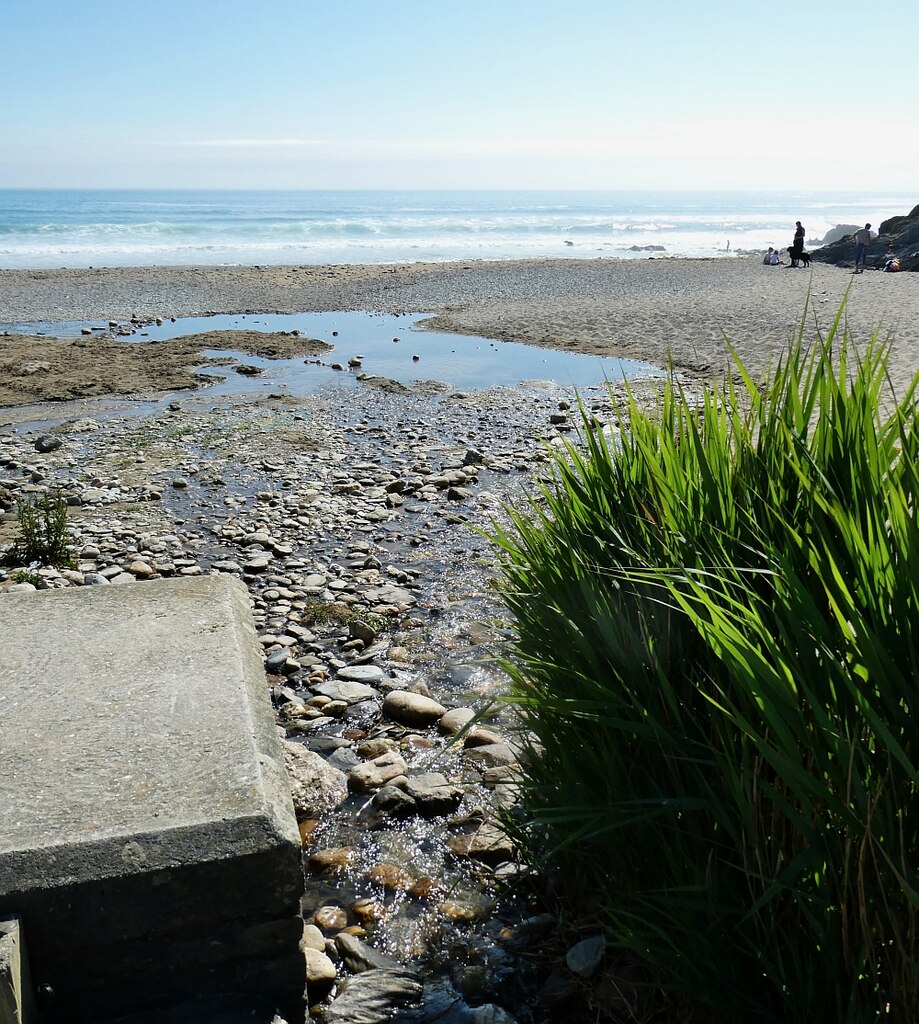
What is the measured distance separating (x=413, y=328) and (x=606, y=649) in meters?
17.2

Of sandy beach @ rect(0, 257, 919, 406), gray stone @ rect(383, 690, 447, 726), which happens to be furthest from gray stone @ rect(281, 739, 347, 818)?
sandy beach @ rect(0, 257, 919, 406)

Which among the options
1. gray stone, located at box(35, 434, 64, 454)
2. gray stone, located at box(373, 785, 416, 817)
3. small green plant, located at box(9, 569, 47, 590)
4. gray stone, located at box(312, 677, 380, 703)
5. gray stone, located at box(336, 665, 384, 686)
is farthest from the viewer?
gray stone, located at box(35, 434, 64, 454)

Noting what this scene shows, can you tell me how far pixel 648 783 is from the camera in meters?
2.34

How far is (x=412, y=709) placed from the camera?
4.31 metres

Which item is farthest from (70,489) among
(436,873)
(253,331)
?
(253,331)

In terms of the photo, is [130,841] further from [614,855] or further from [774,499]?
[774,499]

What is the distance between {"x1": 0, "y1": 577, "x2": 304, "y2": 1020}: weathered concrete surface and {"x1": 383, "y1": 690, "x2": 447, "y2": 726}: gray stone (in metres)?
1.44

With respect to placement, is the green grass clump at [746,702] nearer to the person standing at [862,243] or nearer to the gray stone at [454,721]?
the gray stone at [454,721]

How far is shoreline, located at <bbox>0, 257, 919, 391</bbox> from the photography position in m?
15.6

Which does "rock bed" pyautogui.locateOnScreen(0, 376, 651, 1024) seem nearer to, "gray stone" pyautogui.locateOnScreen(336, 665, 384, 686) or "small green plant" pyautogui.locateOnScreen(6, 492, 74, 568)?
"gray stone" pyautogui.locateOnScreen(336, 665, 384, 686)

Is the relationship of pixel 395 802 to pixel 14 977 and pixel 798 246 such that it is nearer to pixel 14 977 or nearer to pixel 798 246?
pixel 14 977

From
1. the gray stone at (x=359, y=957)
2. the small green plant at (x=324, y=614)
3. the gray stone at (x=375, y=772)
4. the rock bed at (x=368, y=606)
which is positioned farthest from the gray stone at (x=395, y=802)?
the small green plant at (x=324, y=614)

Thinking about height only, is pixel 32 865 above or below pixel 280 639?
above

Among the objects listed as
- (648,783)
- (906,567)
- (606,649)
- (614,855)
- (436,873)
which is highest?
(906,567)
